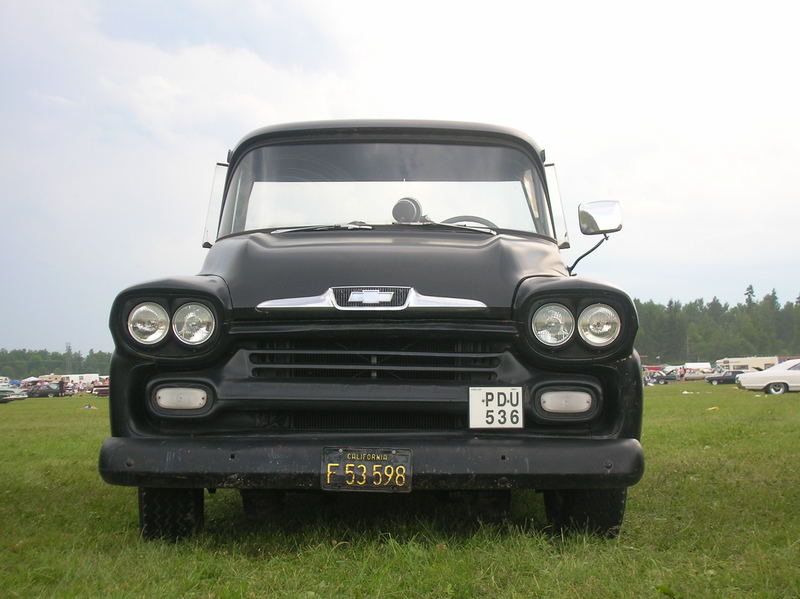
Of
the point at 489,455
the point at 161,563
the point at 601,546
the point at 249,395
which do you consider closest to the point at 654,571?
the point at 601,546

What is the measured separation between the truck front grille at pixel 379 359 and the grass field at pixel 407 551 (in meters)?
0.73

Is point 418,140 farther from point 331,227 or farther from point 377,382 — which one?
point 377,382

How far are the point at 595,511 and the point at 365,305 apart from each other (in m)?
1.45

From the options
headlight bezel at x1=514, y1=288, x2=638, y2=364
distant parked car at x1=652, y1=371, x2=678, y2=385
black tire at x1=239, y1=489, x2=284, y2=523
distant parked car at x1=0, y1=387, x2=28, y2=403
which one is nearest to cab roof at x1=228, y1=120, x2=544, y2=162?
headlight bezel at x1=514, y1=288, x2=638, y2=364

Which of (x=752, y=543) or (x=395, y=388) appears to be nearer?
(x=395, y=388)

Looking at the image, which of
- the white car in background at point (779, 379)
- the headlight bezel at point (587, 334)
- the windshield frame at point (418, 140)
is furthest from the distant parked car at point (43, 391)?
the headlight bezel at point (587, 334)

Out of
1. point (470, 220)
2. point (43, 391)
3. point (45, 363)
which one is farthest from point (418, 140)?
point (45, 363)

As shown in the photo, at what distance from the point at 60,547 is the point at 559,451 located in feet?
7.78

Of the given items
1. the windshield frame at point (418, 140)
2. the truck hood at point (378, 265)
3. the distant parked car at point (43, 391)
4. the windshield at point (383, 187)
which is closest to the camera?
the truck hood at point (378, 265)

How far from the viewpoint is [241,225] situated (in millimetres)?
4875

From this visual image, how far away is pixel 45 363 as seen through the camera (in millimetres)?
169500

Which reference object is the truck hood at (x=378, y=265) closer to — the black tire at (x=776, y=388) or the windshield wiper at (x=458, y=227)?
the windshield wiper at (x=458, y=227)

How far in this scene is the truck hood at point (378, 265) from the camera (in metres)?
3.68

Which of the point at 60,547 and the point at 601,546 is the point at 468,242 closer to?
the point at 601,546
